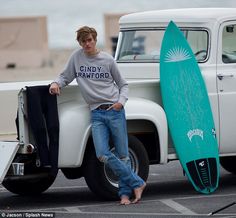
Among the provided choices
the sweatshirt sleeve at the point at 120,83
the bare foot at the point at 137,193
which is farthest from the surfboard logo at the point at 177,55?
the bare foot at the point at 137,193

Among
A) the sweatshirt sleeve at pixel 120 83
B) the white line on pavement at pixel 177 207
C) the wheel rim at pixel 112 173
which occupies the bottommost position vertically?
the white line on pavement at pixel 177 207

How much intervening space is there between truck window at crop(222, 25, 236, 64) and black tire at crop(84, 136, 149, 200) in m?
1.41

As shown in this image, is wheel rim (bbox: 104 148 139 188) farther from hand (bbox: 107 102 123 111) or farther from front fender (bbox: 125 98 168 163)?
hand (bbox: 107 102 123 111)

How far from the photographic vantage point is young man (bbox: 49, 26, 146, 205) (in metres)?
10.5

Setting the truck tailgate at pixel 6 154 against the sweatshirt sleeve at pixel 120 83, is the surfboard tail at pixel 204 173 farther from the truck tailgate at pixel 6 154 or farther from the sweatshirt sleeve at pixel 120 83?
the truck tailgate at pixel 6 154

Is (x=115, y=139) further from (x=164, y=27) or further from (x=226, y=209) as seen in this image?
(x=164, y=27)

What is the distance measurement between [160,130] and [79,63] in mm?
1062

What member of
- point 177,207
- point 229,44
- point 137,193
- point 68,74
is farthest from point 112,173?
point 229,44

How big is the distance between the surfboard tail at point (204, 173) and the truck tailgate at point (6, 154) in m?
1.83

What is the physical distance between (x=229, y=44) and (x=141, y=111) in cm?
147

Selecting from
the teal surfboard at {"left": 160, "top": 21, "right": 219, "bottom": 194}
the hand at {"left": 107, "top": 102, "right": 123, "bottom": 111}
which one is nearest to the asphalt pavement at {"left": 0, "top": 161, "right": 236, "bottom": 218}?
the teal surfboard at {"left": 160, "top": 21, "right": 219, "bottom": 194}

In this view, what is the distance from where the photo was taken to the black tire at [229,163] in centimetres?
1270

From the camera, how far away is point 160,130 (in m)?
11.0

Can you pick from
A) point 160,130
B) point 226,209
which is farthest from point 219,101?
point 226,209
